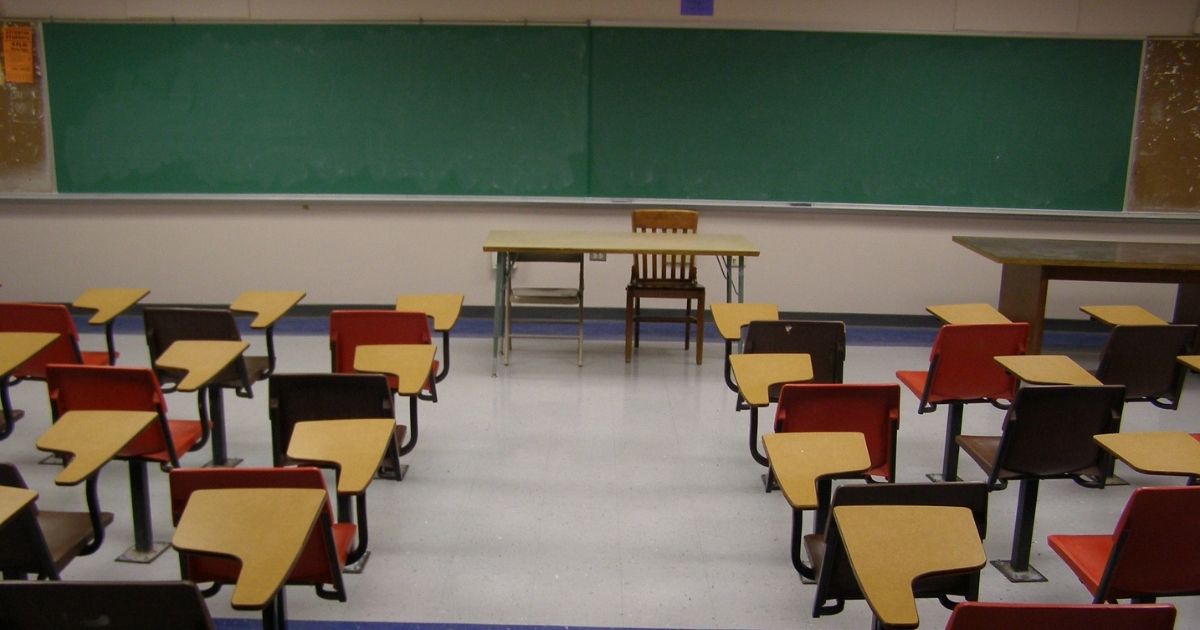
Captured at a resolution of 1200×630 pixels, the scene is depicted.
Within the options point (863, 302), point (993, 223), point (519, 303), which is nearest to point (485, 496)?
point (519, 303)

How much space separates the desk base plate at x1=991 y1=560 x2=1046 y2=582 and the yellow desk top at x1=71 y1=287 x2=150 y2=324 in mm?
4123

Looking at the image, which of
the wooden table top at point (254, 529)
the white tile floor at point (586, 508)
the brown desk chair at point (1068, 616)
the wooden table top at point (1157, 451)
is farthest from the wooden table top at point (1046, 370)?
the wooden table top at point (254, 529)

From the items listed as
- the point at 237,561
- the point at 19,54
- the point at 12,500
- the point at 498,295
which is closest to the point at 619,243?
the point at 498,295

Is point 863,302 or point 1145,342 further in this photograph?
point 863,302

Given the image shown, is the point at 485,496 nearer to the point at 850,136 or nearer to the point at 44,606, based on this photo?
the point at 44,606

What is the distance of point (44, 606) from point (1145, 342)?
14.3ft

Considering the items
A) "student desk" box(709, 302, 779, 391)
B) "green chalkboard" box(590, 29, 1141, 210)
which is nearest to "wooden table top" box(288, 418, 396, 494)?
"student desk" box(709, 302, 779, 391)

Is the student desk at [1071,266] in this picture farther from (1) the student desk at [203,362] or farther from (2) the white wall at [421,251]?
(1) the student desk at [203,362]

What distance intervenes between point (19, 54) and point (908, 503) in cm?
731

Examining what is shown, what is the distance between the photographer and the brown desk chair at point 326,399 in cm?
341

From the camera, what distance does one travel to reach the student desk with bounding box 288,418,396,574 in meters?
2.73

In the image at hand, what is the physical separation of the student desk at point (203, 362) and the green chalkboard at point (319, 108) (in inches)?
129

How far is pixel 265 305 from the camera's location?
4.72 metres

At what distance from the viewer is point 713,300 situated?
24.9 ft
